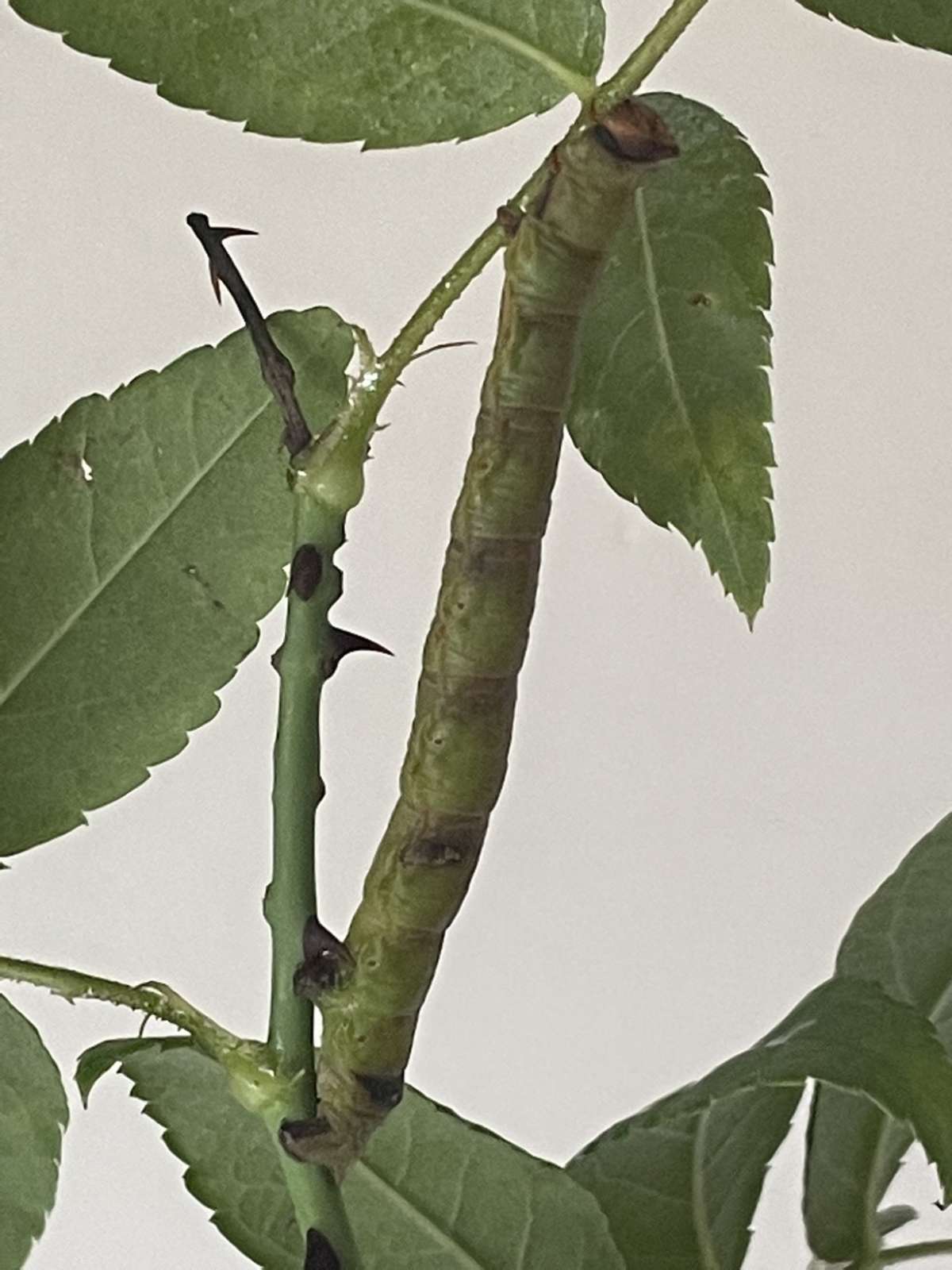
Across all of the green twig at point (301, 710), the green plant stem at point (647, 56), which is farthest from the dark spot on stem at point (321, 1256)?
the green plant stem at point (647, 56)

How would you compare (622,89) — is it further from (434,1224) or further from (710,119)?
(434,1224)

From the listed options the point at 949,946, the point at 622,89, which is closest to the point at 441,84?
the point at 622,89

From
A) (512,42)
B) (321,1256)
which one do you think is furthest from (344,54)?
(321,1256)

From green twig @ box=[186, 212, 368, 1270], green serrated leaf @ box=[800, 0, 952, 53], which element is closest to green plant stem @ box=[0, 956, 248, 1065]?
green twig @ box=[186, 212, 368, 1270]

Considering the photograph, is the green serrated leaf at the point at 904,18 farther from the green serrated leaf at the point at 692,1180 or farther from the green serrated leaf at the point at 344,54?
the green serrated leaf at the point at 692,1180

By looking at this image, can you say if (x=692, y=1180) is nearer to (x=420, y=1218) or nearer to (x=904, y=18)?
(x=420, y=1218)

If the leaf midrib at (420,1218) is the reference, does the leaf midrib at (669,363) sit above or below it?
above
